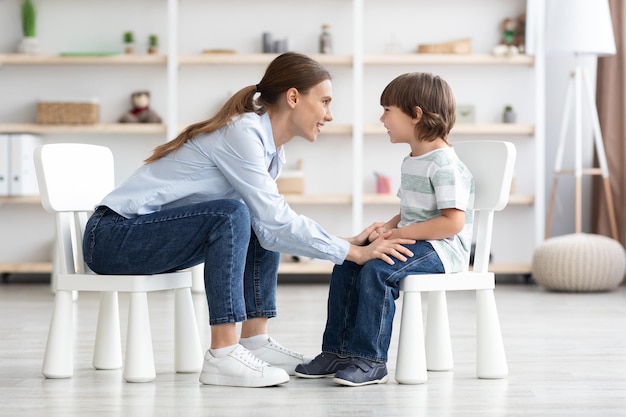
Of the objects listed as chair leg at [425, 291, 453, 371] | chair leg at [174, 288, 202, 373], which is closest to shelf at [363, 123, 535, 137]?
chair leg at [425, 291, 453, 371]

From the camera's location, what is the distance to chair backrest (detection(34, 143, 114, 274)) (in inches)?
89.3

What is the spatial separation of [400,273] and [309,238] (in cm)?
23

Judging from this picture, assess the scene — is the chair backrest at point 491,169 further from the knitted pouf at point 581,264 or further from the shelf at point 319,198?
the shelf at point 319,198

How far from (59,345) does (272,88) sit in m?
0.81

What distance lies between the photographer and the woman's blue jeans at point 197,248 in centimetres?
209

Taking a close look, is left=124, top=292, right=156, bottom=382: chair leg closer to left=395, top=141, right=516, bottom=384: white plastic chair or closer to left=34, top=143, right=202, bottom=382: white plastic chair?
left=34, top=143, right=202, bottom=382: white plastic chair

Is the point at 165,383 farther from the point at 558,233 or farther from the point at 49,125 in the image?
the point at 558,233

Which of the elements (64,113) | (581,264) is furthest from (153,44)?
(581,264)

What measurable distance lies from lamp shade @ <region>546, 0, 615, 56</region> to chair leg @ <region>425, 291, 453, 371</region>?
8.52ft

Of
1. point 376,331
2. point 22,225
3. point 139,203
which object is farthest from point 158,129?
point 376,331

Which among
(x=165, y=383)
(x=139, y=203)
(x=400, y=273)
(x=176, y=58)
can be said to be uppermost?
(x=176, y=58)

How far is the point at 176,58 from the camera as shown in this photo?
4.82 m

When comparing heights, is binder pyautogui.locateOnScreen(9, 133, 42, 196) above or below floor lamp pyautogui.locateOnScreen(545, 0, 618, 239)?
below

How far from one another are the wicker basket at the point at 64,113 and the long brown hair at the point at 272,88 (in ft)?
8.74
